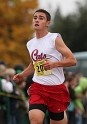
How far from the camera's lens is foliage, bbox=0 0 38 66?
35.7m

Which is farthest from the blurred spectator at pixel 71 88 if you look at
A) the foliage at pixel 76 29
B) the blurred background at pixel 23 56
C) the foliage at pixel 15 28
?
the foliage at pixel 76 29

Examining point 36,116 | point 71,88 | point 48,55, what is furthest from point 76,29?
point 36,116

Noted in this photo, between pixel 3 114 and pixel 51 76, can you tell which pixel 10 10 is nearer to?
pixel 3 114

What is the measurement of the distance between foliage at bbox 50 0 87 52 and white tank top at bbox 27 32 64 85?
131 ft

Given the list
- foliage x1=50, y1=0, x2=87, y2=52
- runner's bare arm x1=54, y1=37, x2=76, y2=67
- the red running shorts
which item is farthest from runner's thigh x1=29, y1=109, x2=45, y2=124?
foliage x1=50, y1=0, x2=87, y2=52

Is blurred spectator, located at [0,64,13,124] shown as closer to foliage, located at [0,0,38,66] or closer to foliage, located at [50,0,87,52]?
foliage, located at [0,0,38,66]

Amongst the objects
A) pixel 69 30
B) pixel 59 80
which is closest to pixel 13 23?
pixel 69 30

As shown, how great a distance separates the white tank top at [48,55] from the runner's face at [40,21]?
18 centimetres

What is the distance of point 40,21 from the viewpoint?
730 centimetres

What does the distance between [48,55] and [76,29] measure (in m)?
41.4

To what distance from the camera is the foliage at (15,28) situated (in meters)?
35.7

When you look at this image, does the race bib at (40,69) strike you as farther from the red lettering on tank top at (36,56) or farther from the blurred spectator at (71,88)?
the blurred spectator at (71,88)

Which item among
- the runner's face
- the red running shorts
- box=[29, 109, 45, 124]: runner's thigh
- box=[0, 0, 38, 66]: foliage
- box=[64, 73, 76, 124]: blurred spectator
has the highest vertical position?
the runner's face

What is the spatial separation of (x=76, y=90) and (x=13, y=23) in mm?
24582
